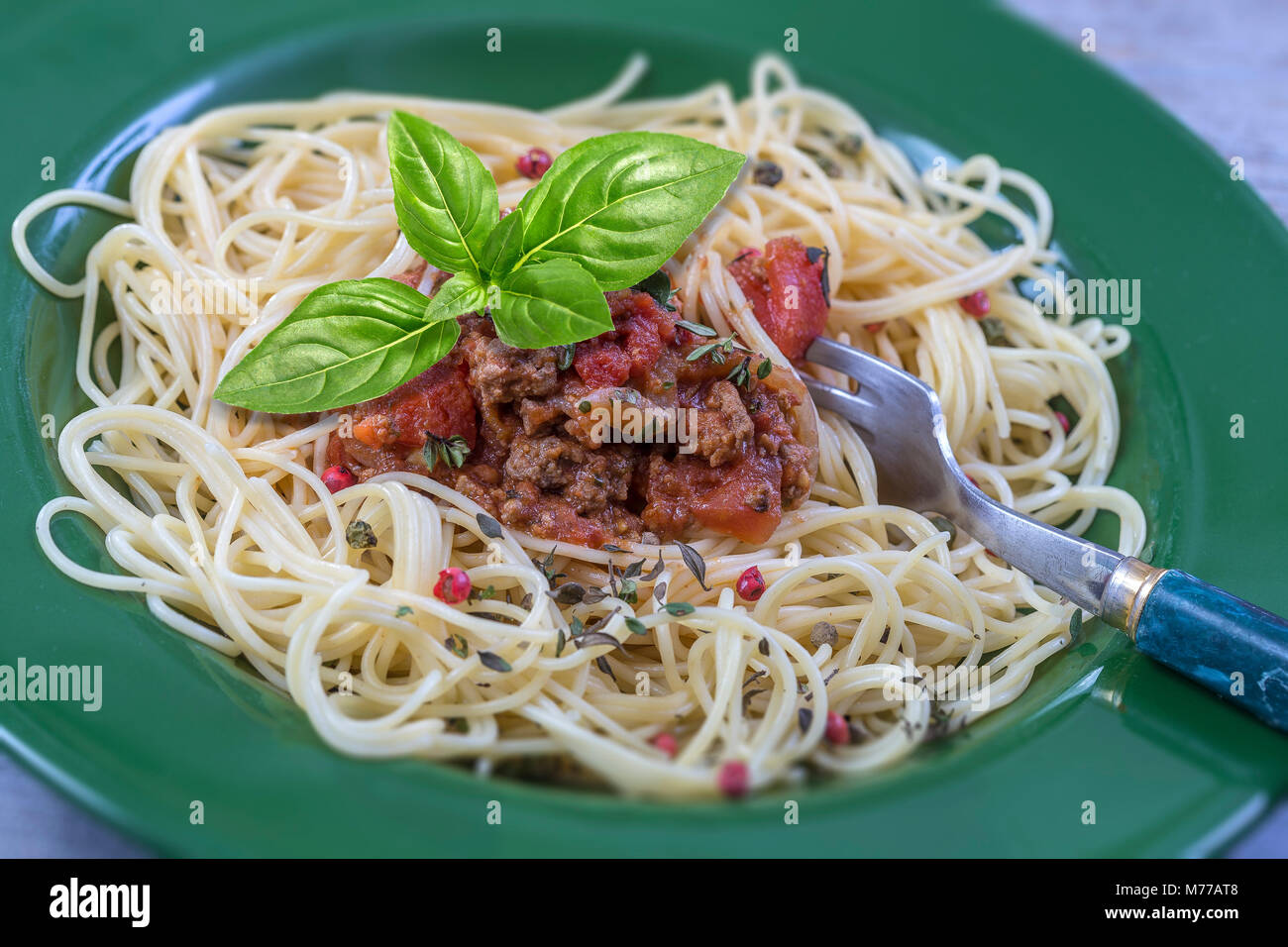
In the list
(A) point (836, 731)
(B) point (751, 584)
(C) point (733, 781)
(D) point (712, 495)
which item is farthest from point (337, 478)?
(A) point (836, 731)

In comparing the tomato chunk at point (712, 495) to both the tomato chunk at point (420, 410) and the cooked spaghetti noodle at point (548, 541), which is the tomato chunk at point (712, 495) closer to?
the cooked spaghetti noodle at point (548, 541)

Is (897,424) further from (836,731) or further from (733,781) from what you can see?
(733,781)

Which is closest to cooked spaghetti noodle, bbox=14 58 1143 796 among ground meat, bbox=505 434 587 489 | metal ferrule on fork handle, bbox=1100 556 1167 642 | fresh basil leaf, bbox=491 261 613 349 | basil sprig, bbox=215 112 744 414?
ground meat, bbox=505 434 587 489

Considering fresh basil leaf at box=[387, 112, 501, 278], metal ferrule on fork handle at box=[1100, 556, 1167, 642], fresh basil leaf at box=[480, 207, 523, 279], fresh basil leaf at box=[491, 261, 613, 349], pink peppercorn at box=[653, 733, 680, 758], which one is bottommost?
pink peppercorn at box=[653, 733, 680, 758]

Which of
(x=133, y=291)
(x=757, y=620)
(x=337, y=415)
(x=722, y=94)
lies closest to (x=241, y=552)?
(x=337, y=415)

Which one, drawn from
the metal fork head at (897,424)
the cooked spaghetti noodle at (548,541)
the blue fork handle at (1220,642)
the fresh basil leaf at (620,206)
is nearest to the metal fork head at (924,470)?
the metal fork head at (897,424)

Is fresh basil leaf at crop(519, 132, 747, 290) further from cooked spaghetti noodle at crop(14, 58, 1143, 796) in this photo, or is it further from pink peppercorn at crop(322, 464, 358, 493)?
pink peppercorn at crop(322, 464, 358, 493)
